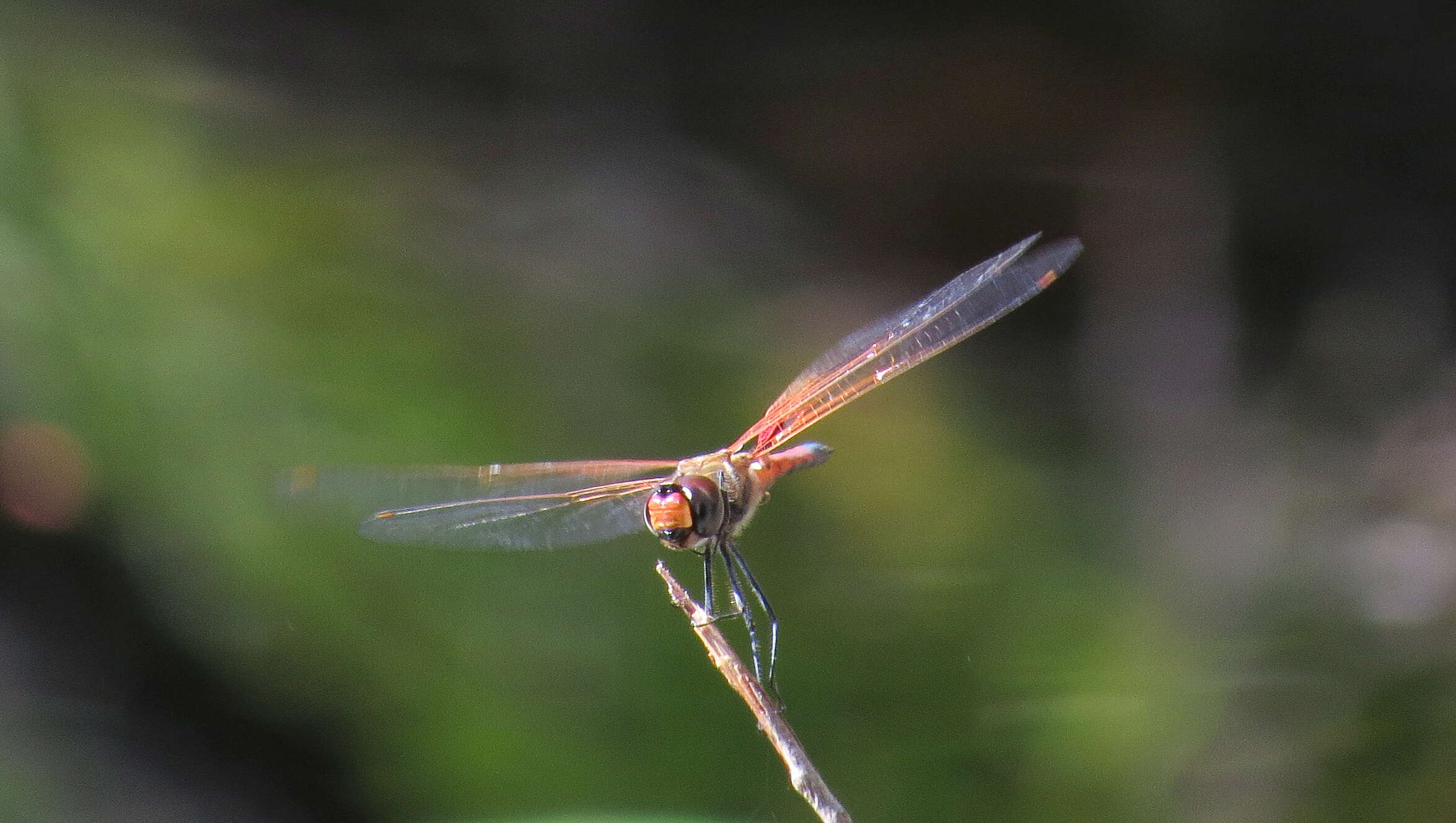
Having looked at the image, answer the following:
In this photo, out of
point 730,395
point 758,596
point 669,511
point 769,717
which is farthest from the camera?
point 730,395

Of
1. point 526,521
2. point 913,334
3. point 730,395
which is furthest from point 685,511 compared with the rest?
point 730,395

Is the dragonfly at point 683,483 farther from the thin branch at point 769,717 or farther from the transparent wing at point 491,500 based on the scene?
the thin branch at point 769,717

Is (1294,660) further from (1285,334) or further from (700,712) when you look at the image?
(700,712)

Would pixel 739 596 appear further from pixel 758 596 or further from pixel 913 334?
pixel 913 334

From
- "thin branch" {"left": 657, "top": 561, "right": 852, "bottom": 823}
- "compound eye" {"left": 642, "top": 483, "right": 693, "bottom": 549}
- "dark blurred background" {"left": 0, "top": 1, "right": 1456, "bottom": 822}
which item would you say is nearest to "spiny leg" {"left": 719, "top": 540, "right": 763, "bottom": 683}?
"compound eye" {"left": 642, "top": 483, "right": 693, "bottom": 549}

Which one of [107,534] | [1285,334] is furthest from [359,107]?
[1285,334]

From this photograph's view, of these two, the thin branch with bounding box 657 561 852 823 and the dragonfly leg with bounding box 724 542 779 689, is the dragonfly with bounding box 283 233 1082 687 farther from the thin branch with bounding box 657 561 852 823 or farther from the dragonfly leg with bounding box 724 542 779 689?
the thin branch with bounding box 657 561 852 823

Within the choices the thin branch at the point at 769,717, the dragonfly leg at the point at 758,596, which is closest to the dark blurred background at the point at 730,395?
the dragonfly leg at the point at 758,596
